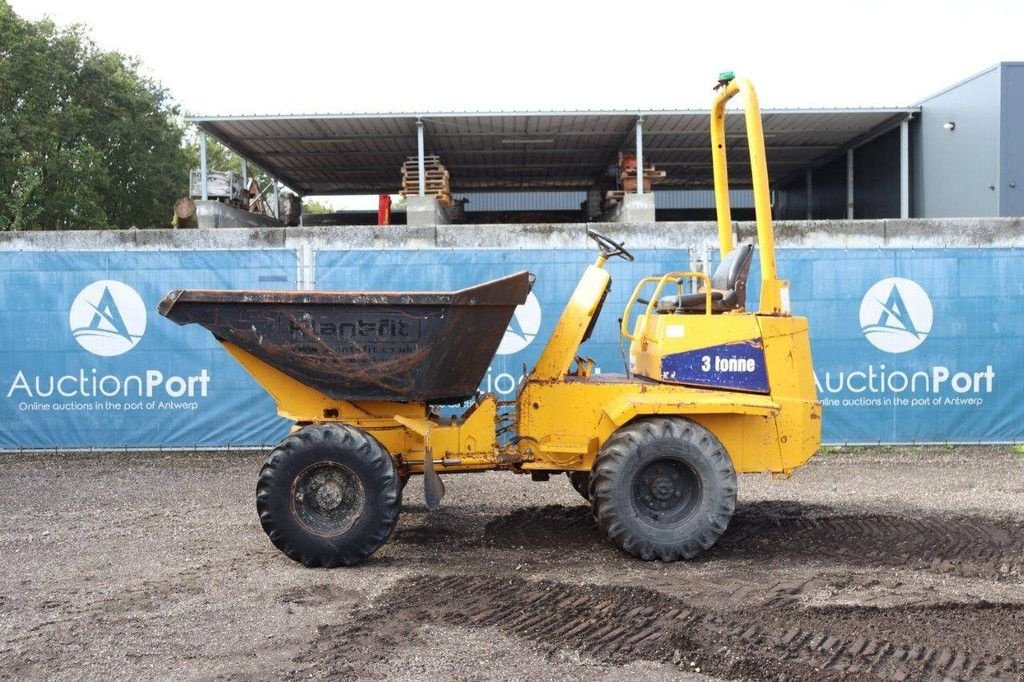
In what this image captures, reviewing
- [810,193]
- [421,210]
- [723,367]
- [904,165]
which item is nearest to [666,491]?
[723,367]

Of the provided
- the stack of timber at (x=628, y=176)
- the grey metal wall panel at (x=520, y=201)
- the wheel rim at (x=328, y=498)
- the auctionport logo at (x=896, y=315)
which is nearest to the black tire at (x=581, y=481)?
the wheel rim at (x=328, y=498)

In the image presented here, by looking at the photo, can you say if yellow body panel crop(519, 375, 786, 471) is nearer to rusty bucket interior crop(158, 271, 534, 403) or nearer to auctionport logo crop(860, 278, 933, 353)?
rusty bucket interior crop(158, 271, 534, 403)

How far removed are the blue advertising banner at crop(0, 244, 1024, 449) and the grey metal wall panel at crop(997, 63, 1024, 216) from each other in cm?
827

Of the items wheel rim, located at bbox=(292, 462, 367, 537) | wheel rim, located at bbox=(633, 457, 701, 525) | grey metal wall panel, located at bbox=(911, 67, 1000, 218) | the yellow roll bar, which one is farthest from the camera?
grey metal wall panel, located at bbox=(911, 67, 1000, 218)

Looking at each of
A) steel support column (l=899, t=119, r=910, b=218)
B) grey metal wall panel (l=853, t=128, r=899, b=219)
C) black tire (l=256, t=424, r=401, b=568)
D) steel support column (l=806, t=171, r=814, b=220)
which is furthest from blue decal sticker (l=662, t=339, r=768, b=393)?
steel support column (l=806, t=171, r=814, b=220)

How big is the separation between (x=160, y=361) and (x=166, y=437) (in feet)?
2.65

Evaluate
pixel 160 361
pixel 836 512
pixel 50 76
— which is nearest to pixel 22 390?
pixel 160 361

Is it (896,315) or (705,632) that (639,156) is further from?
(705,632)

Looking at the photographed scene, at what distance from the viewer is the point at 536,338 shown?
9.74 m

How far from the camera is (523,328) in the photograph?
31.9 ft

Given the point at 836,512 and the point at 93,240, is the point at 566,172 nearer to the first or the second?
the point at 93,240

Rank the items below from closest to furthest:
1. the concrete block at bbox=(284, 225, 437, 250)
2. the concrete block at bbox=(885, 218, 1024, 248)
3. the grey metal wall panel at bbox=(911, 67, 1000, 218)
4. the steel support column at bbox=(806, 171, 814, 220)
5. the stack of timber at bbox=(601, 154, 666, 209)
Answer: the concrete block at bbox=(885, 218, 1024, 248)
the concrete block at bbox=(284, 225, 437, 250)
the grey metal wall panel at bbox=(911, 67, 1000, 218)
the stack of timber at bbox=(601, 154, 666, 209)
the steel support column at bbox=(806, 171, 814, 220)

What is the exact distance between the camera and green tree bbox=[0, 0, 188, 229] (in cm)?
2561

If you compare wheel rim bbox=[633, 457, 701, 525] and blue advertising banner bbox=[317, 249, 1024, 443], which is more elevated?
blue advertising banner bbox=[317, 249, 1024, 443]
